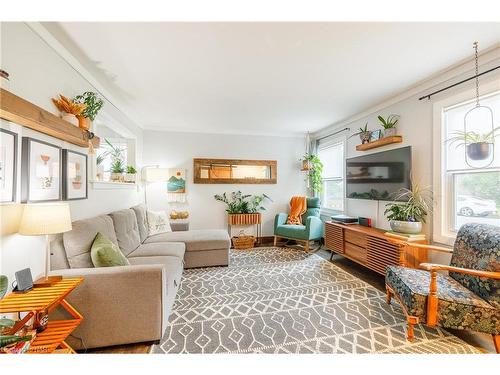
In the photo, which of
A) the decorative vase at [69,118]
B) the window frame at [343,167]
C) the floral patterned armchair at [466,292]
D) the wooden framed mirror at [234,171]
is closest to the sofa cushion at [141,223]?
the wooden framed mirror at [234,171]

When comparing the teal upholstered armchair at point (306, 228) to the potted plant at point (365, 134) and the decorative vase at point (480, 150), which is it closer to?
the potted plant at point (365, 134)

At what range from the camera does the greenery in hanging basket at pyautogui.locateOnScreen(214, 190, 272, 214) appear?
15.2ft

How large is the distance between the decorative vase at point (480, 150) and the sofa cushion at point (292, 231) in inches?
102

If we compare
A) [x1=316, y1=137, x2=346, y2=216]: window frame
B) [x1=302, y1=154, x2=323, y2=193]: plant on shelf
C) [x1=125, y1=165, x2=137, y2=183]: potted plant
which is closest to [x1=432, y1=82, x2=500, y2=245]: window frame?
[x1=316, y1=137, x2=346, y2=216]: window frame

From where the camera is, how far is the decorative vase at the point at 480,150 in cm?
193

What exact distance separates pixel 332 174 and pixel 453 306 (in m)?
3.19

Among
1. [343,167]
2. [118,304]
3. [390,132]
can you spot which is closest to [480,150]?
[390,132]

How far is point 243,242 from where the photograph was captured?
14.4 feet

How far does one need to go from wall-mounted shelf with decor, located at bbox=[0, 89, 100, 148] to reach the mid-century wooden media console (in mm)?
3259

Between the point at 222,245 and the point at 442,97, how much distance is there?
3.29 metres

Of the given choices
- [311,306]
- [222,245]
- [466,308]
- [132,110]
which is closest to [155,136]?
[132,110]

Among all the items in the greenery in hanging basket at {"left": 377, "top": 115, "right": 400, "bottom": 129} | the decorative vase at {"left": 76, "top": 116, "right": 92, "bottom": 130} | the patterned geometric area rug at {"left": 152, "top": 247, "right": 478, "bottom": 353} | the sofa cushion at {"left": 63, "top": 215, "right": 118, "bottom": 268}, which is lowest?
the patterned geometric area rug at {"left": 152, "top": 247, "right": 478, "bottom": 353}

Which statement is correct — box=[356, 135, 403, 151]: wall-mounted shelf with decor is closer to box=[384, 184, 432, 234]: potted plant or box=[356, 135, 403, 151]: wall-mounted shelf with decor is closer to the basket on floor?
box=[384, 184, 432, 234]: potted plant
